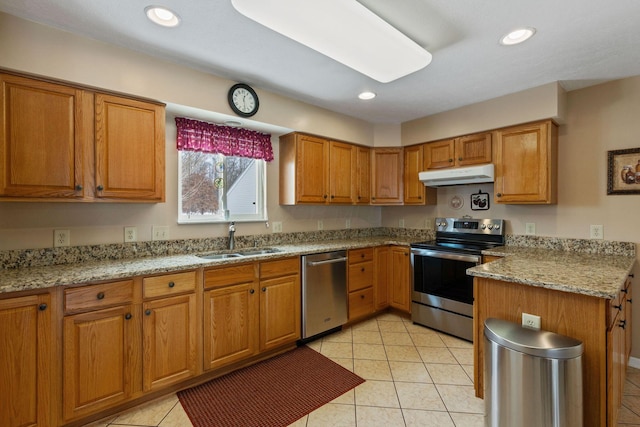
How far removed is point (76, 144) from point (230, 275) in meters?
1.34

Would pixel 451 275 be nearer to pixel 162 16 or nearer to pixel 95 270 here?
pixel 95 270

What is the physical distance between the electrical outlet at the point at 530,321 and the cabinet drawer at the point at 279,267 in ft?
5.69

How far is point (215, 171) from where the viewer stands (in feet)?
9.35

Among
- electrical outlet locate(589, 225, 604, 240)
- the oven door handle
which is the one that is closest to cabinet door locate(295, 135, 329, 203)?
the oven door handle

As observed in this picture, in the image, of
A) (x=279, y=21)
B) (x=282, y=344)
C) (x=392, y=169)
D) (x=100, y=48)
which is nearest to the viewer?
(x=279, y=21)

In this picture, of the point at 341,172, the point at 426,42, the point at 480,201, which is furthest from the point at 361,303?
the point at 426,42

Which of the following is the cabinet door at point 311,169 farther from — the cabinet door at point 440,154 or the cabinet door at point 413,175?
the cabinet door at point 440,154

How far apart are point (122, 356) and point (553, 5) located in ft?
10.7

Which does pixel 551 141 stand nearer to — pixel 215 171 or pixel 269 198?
pixel 269 198

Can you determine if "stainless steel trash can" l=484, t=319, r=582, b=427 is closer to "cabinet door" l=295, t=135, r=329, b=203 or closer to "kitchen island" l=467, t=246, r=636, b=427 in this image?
"kitchen island" l=467, t=246, r=636, b=427

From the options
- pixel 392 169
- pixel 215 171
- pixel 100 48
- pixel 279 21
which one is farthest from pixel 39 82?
pixel 392 169

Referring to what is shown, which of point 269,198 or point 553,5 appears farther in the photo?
point 269,198

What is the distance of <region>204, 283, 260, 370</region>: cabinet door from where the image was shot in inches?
86.0

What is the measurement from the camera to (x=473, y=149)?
3.15 m
